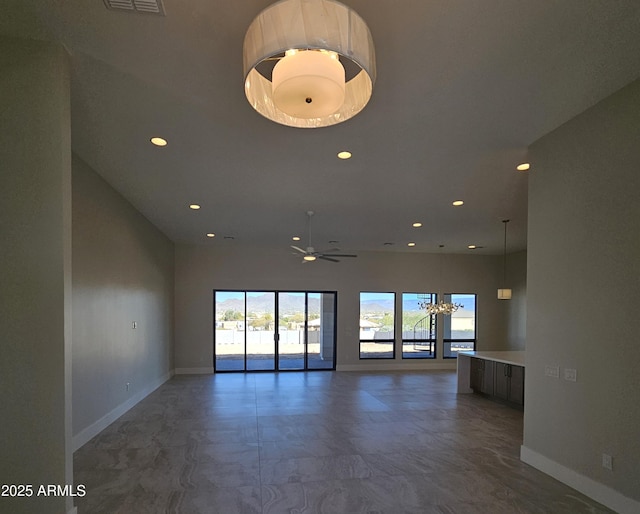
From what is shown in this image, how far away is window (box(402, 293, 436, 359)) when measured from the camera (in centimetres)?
1138

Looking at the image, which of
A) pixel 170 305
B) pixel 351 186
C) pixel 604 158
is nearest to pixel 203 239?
pixel 170 305

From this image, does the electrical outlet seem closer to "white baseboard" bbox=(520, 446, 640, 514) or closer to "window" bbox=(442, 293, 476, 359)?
"white baseboard" bbox=(520, 446, 640, 514)

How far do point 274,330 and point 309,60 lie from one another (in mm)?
9613

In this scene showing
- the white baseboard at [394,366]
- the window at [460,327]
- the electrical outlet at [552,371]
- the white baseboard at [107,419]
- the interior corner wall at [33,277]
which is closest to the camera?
the interior corner wall at [33,277]

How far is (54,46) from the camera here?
3.00 m

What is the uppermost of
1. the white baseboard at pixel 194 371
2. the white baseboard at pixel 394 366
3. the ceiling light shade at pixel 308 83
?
the ceiling light shade at pixel 308 83

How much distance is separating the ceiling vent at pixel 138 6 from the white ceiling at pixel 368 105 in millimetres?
59

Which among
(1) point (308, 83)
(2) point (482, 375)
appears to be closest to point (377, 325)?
(2) point (482, 375)

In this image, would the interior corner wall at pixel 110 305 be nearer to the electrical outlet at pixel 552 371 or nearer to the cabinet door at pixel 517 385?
the electrical outlet at pixel 552 371

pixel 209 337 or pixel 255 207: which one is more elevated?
pixel 255 207

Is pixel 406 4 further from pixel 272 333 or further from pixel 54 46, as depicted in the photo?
pixel 272 333

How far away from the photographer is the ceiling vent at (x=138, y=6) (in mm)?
2479

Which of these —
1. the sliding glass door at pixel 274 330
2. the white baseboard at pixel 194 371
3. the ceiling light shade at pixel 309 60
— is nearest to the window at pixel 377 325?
the sliding glass door at pixel 274 330

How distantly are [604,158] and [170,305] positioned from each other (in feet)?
29.8
